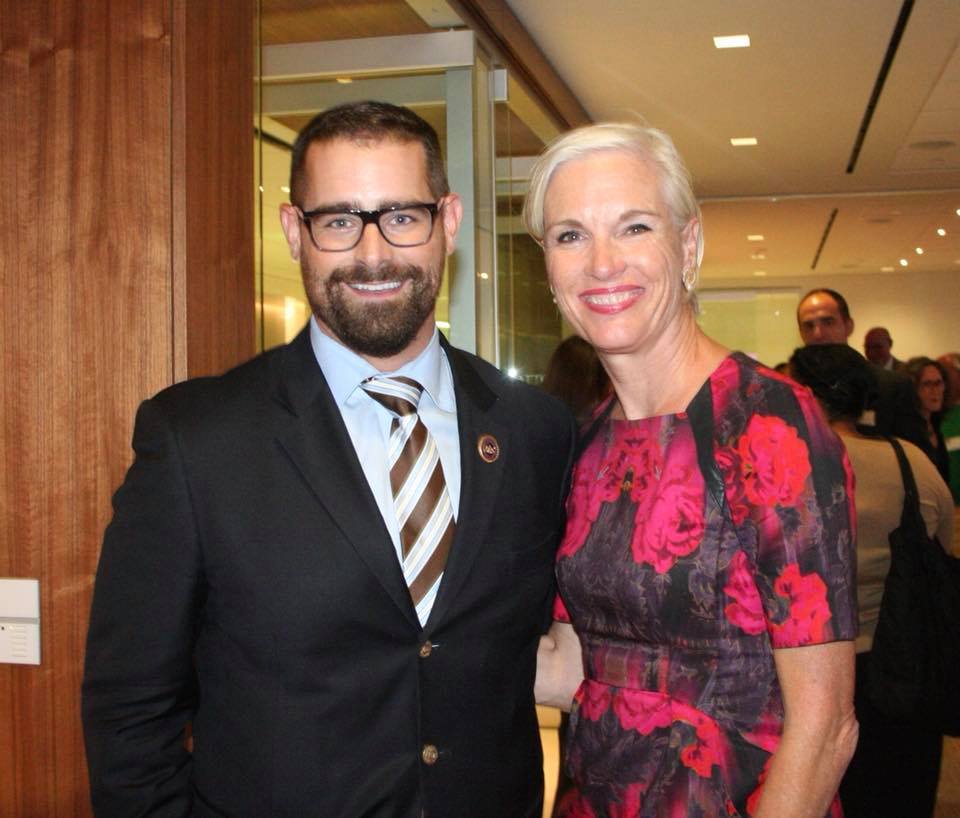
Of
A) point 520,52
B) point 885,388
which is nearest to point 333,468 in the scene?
point 885,388

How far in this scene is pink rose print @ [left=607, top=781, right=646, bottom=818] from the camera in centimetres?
176

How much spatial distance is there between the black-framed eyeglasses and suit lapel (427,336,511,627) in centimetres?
27

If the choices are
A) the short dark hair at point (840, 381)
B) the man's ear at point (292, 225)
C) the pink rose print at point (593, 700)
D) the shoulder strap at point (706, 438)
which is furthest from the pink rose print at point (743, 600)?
the short dark hair at point (840, 381)

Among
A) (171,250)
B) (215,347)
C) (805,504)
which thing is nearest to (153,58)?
(171,250)

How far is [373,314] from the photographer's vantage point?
5.64 feet

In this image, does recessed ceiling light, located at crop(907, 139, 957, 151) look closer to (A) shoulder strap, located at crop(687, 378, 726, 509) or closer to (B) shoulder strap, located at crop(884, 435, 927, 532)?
(B) shoulder strap, located at crop(884, 435, 927, 532)

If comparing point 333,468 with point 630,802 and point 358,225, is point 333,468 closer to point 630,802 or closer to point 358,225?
point 358,225

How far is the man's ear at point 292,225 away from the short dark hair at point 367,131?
2 cm

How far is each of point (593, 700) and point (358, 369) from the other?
2.36 ft

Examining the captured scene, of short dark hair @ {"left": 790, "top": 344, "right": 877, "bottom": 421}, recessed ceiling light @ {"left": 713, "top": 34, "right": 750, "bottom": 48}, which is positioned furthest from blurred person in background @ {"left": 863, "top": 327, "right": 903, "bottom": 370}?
short dark hair @ {"left": 790, "top": 344, "right": 877, "bottom": 421}

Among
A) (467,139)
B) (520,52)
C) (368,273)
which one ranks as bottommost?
(368,273)

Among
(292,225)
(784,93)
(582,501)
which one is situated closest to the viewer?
(292,225)

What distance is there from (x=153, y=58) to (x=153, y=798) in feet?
4.37

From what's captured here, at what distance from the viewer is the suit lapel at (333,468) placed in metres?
1.59
